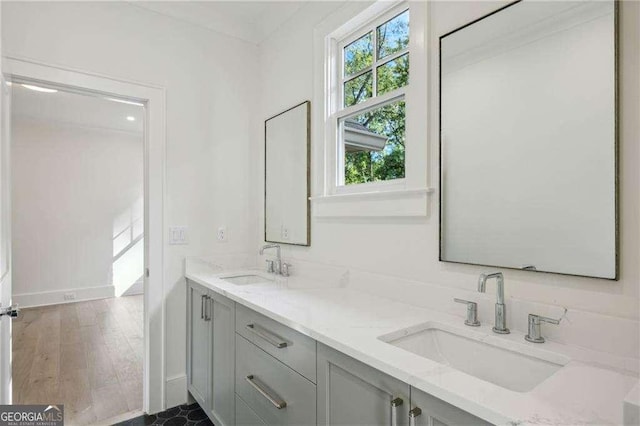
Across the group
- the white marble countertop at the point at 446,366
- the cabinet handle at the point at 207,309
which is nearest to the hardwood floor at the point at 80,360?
the cabinet handle at the point at 207,309

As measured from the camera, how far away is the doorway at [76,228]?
355 centimetres

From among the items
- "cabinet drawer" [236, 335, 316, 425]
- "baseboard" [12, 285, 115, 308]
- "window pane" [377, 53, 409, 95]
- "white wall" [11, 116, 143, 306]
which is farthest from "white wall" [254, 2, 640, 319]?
"baseboard" [12, 285, 115, 308]

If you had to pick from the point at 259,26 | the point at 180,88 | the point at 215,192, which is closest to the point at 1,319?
the point at 215,192

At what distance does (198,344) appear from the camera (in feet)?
7.22

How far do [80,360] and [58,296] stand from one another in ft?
8.02

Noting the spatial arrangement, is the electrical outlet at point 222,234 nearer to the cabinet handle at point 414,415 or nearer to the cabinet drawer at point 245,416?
the cabinet drawer at point 245,416

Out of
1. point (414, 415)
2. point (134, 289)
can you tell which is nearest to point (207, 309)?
point (414, 415)

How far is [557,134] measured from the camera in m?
1.10

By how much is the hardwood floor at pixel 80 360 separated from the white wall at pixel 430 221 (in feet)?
4.87

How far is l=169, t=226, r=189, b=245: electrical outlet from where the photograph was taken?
7.68 feet

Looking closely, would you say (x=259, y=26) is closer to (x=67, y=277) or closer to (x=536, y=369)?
(x=536, y=369)

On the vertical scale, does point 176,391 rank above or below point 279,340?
below

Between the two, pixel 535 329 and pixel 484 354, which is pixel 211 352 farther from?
pixel 535 329

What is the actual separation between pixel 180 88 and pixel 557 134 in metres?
2.23
